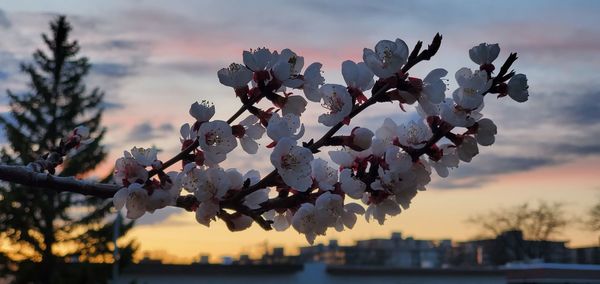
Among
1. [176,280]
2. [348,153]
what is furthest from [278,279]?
[348,153]

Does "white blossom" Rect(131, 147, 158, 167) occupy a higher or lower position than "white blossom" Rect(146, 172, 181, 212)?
higher

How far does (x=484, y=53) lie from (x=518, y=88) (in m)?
0.12

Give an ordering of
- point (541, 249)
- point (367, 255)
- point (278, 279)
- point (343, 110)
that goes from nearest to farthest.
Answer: point (343, 110) < point (278, 279) < point (541, 249) < point (367, 255)

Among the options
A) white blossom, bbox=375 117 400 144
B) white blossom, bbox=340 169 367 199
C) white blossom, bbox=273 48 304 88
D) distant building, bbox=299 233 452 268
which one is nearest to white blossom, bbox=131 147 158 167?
white blossom, bbox=273 48 304 88

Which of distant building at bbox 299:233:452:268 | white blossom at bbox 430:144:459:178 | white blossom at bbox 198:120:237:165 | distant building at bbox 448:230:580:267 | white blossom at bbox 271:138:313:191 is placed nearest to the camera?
white blossom at bbox 271:138:313:191

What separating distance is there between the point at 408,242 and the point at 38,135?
2213 inches

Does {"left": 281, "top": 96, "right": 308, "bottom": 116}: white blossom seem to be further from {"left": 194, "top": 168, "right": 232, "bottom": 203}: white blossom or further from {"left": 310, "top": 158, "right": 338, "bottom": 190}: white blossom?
{"left": 194, "top": 168, "right": 232, "bottom": 203}: white blossom

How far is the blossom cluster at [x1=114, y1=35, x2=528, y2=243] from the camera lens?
6.10 feet

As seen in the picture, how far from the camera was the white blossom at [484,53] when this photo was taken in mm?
1918

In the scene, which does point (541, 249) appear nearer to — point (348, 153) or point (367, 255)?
point (367, 255)

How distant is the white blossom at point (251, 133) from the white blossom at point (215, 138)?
12cm

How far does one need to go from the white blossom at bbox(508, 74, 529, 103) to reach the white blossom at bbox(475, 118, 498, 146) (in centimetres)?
8

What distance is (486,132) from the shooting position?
1935 millimetres

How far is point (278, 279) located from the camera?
36750mm
